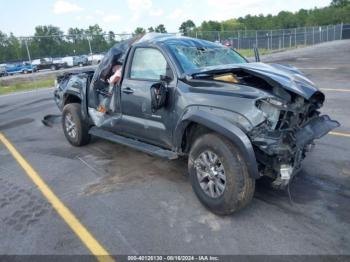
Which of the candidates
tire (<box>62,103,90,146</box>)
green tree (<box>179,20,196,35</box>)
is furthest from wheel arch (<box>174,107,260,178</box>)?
green tree (<box>179,20,196,35</box>)

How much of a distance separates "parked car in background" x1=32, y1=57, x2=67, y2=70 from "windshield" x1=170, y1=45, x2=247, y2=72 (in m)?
28.7

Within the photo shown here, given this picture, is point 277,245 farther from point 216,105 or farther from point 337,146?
point 337,146

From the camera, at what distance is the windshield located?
15.1ft

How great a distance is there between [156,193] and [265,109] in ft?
5.88

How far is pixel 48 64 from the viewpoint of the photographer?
1330 inches

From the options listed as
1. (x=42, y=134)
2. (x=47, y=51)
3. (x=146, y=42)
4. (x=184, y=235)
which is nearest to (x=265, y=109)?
(x=184, y=235)

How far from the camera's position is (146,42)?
5.02m

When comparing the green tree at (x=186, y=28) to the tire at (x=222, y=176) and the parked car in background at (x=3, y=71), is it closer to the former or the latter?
the parked car in background at (x=3, y=71)

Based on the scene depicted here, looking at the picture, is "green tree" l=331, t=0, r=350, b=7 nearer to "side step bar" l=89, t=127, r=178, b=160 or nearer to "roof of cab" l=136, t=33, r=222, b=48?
"roof of cab" l=136, t=33, r=222, b=48

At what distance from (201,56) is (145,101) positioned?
99cm

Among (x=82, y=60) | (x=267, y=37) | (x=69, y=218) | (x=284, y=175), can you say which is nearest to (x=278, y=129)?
(x=284, y=175)

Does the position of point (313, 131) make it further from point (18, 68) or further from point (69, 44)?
point (18, 68)

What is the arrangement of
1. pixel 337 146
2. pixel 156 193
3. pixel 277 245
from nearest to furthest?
pixel 277 245 → pixel 156 193 → pixel 337 146

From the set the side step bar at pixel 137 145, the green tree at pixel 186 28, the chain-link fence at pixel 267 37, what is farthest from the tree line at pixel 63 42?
the side step bar at pixel 137 145
